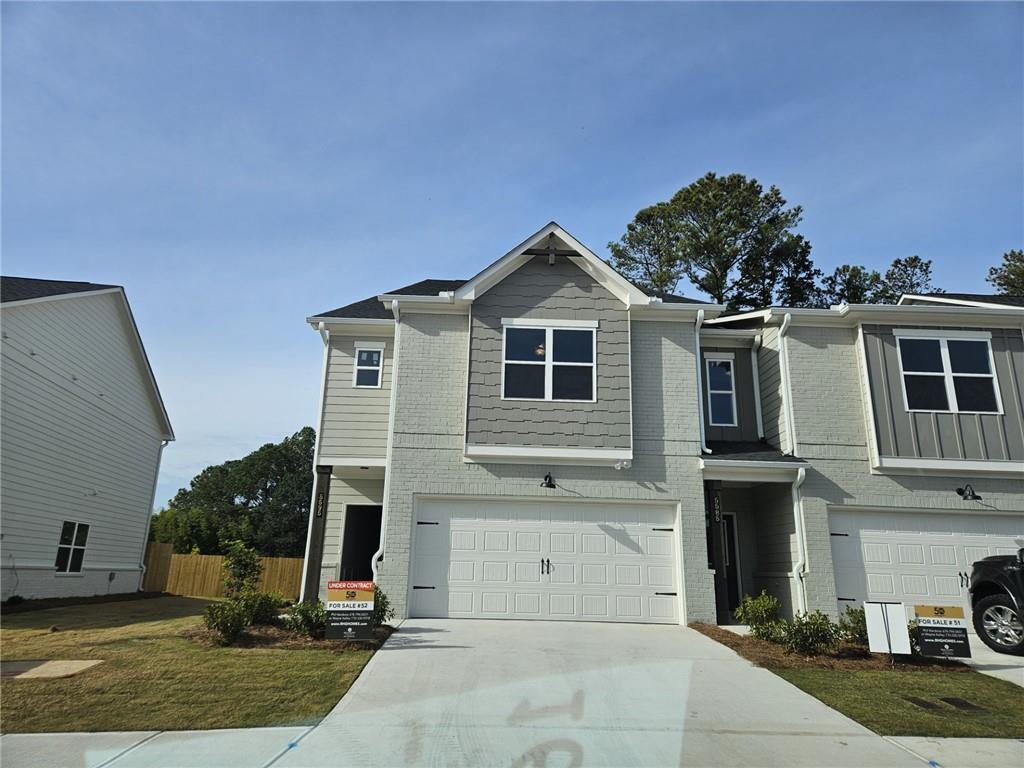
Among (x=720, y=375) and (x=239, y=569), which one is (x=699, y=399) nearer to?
(x=720, y=375)

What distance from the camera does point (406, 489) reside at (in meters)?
12.2

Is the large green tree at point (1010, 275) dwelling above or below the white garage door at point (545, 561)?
above

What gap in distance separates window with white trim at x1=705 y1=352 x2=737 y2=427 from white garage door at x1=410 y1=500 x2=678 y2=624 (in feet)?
10.8

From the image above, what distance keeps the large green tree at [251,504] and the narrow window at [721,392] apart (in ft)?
77.0

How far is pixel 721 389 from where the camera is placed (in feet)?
48.9

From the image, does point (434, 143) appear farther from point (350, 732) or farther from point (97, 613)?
point (97, 613)

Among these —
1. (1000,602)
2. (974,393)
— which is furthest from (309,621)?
(974,393)

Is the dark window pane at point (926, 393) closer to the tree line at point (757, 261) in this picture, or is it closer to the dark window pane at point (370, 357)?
the dark window pane at point (370, 357)

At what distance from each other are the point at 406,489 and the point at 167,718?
6.24 metres

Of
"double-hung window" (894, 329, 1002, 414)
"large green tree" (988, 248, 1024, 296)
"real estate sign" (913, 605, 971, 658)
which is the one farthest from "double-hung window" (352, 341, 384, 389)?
"large green tree" (988, 248, 1024, 296)

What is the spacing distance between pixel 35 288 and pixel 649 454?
590 inches

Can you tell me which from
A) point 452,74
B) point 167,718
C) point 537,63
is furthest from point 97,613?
point 537,63

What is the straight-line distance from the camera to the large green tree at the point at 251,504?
3416 centimetres

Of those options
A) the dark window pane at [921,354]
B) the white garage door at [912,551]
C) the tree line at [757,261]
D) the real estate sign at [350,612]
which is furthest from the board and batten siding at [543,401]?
the tree line at [757,261]
